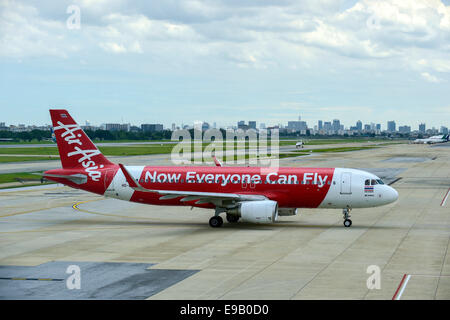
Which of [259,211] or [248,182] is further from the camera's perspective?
[248,182]

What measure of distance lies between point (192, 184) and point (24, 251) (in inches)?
520

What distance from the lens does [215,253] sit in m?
30.8

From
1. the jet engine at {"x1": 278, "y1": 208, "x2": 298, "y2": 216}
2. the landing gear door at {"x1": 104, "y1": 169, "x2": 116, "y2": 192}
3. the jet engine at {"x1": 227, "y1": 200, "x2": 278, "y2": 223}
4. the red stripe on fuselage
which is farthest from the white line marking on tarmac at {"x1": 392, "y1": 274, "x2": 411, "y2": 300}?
the landing gear door at {"x1": 104, "y1": 169, "x2": 116, "y2": 192}

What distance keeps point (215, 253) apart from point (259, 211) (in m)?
7.65

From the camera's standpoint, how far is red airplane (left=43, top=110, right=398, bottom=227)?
127ft

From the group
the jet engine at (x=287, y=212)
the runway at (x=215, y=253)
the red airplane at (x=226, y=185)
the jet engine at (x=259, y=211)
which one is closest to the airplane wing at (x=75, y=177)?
the red airplane at (x=226, y=185)

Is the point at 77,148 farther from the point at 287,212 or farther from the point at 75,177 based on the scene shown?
the point at 287,212

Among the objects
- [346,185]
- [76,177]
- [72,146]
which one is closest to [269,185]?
[346,185]

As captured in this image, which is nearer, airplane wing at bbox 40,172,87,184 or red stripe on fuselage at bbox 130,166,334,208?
red stripe on fuselage at bbox 130,166,334,208

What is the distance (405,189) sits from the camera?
212 feet

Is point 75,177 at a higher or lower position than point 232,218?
higher

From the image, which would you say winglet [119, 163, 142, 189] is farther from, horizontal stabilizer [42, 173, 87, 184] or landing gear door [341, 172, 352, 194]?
landing gear door [341, 172, 352, 194]
